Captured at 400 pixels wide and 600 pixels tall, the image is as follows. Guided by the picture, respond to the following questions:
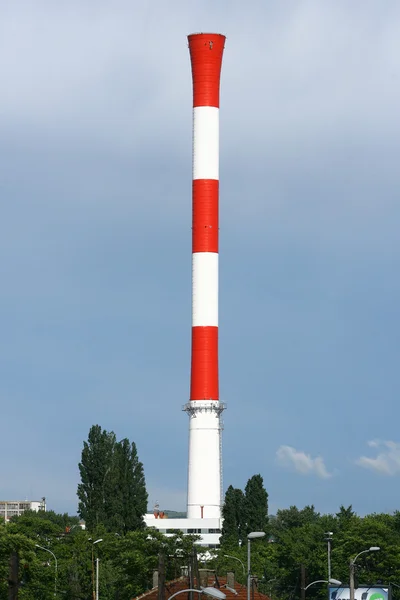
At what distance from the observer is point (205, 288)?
126m

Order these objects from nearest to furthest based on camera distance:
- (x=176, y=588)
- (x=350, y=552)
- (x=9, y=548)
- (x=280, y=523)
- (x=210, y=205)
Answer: (x=176, y=588) → (x=9, y=548) → (x=350, y=552) → (x=210, y=205) → (x=280, y=523)

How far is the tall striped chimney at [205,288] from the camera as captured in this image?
125m

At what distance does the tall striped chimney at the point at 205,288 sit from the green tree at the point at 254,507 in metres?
4.26

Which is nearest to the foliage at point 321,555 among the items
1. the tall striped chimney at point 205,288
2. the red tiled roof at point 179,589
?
the tall striped chimney at point 205,288

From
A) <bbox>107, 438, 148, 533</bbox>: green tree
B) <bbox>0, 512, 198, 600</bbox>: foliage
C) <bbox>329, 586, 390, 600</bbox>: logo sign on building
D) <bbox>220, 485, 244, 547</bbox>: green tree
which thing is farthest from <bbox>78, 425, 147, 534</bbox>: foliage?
<bbox>329, 586, 390, 600</bbox>: logo sign on building

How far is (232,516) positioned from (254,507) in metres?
3.45

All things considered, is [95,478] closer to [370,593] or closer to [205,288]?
[205,288]

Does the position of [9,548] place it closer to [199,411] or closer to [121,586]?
Result: [121,586]

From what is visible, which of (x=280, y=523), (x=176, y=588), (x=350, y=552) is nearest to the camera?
(x=176, y=588)

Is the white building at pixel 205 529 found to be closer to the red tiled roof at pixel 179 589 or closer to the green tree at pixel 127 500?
the green tree at pixel 127 500

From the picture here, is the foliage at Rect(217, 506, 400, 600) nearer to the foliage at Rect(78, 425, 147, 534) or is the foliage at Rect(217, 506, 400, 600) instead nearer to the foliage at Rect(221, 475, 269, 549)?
the foliage at Rect(221, 475, 269, 549)

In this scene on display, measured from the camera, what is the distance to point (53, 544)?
124188 millimetres

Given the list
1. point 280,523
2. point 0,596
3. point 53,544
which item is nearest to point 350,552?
point 53,544

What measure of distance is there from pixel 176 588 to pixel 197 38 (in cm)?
5872
